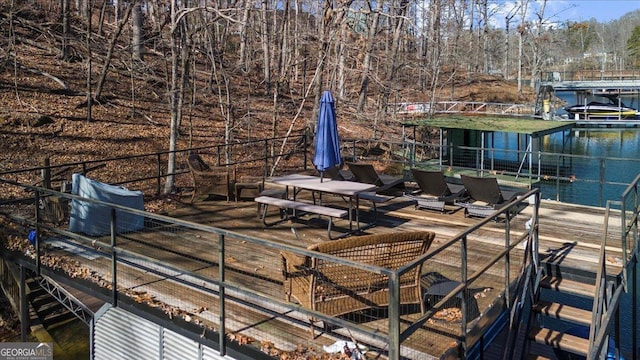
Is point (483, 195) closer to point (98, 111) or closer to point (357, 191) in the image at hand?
point (357, 191)

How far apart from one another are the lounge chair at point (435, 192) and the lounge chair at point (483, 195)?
0.33m

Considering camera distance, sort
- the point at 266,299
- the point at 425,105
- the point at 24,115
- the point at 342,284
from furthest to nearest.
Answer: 1. the point at 425,105
2. the point at 24,115
3. the point at 342,284
4. the point at 266,299

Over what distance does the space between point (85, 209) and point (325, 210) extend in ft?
11.6

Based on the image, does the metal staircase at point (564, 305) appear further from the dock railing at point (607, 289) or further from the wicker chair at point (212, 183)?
the wicker chair at point (212, 183)

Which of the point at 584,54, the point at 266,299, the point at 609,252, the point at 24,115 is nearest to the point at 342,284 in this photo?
the point at 266,299

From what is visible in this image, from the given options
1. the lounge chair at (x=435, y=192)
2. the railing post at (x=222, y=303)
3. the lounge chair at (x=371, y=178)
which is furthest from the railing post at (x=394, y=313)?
the lounge chair at (x=371, y=178)

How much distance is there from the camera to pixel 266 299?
5.14m

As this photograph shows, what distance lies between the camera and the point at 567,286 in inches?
294

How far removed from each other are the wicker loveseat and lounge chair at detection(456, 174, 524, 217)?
173 inches

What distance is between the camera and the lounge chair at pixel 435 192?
35.0 feet

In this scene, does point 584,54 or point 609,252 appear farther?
point 584,54

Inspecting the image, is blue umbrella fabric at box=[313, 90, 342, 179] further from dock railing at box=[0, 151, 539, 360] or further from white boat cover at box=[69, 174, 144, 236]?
white boat cover at box=[69, 174, 144, 236]

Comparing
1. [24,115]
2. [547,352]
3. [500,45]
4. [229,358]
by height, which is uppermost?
[500,45]

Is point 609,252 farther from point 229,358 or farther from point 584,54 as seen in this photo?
point 584,54
